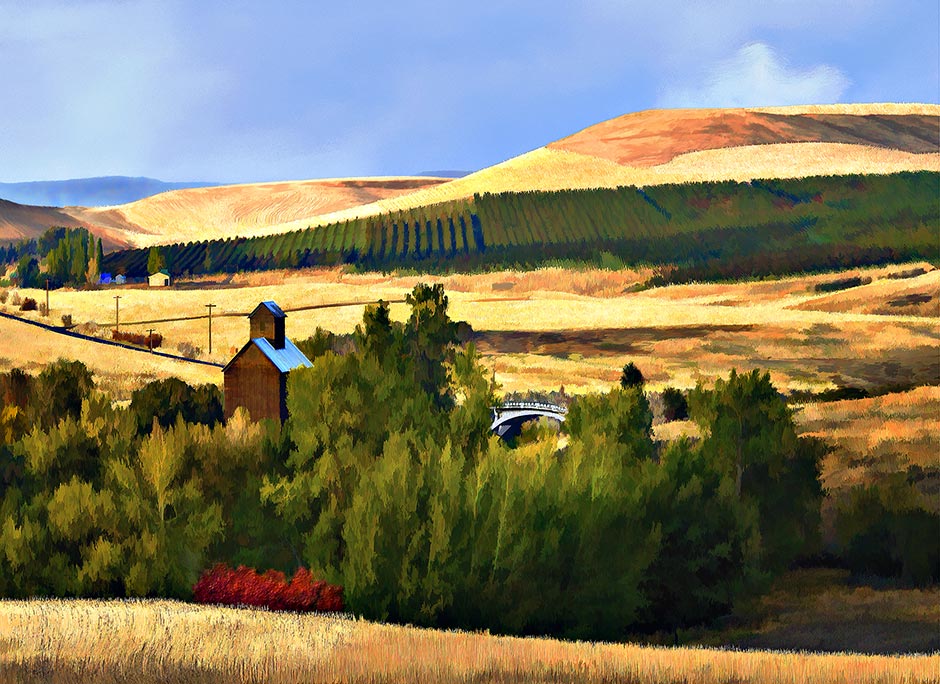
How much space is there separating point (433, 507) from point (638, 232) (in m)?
108

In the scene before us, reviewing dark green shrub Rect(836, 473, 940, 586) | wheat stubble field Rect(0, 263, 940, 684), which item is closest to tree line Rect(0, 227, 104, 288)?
wheat stubble field Rect(0, 263, 940, 684)

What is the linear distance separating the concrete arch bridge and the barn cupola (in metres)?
13.4

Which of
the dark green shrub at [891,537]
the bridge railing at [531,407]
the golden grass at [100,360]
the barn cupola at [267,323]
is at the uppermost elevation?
the barn cupola at [267,323]

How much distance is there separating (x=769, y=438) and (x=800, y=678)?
44.0m

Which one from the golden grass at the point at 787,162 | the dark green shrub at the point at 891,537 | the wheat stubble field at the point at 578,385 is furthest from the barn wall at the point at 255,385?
the golden grass at the point at 787,162

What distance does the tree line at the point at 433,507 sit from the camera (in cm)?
4475

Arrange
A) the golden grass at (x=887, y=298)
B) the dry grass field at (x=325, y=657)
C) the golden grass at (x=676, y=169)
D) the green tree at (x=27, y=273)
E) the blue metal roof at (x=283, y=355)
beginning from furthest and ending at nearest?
1. the golden grass at (x=676, y=169)
2. the green tree at (x=27, y=273)
3. the golden grass at (x=887, y=298)
4. the blue metal roof at (x=283, y=355)
5. the dry grass field at (x=325, y=657)

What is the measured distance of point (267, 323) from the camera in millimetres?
78188

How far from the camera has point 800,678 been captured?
26.2m

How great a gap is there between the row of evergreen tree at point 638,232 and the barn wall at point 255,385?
46.1m

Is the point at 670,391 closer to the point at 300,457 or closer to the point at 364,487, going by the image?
the point at 300,457

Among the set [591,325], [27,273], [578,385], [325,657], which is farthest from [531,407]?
[27,273]

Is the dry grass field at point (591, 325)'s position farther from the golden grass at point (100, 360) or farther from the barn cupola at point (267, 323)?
the barn cupola at point (267, 323)

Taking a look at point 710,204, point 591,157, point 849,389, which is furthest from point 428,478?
point 591,157
